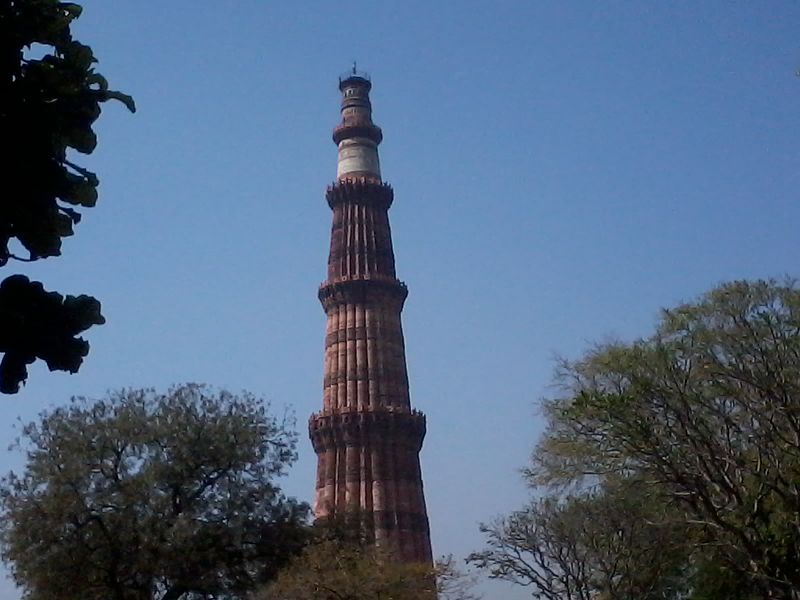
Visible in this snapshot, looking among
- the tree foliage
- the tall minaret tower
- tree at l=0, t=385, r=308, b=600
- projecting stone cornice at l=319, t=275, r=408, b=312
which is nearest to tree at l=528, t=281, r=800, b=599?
the tree foliage

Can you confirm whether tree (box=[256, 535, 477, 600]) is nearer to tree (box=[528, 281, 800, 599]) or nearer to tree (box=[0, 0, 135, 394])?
tree (box=[528, 281, 800, 599])

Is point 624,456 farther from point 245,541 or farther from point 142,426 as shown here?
point 142,426

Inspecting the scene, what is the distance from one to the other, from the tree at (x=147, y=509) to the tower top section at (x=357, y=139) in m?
25.1

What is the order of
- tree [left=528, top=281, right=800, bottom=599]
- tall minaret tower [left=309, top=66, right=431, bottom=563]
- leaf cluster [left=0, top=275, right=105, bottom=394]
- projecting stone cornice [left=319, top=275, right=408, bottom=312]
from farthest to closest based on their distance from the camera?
1. projecting stone cornice [left=319, top=275, right=408, bottom=312]
2. tall minaret tower [left=309, top=66, right=431, bottom=563]
3. tree [left=528, top=281, right=800, bottom=599]
4. leaf cluster [left=0, top=275, right=105, bottom=394]

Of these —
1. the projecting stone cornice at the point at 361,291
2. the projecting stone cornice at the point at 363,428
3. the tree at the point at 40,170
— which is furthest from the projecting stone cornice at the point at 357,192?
the tree at the point at 40,170

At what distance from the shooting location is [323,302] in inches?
1879

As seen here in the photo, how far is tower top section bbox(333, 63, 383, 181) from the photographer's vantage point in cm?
5006

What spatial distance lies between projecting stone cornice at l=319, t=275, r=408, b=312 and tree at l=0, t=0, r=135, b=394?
4037 centimetres

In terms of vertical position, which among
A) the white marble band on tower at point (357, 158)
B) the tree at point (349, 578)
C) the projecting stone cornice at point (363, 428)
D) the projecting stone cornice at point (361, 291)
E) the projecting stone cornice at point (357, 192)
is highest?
the white marble band on tower at point (357, 158)

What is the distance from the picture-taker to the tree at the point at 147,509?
79.7 feet

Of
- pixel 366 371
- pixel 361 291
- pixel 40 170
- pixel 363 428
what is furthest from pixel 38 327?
pixel 361 291

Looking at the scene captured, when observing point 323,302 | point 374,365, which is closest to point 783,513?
point 374,365

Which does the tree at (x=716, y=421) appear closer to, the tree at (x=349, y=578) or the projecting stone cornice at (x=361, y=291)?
the tree at (x=349, y=578)

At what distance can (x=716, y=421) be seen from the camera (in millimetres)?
22422
